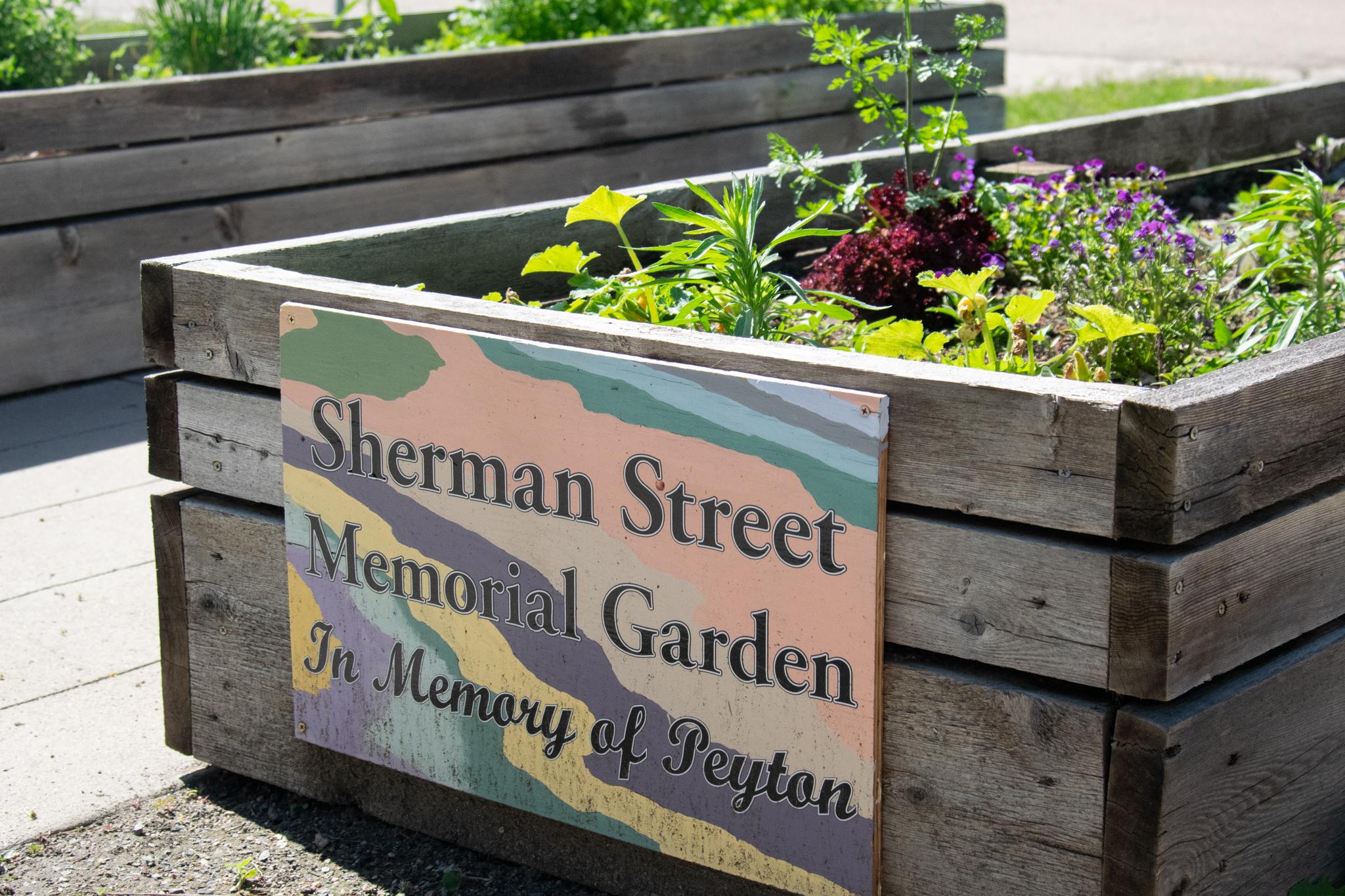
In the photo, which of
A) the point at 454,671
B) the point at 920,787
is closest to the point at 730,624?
the point at 920,787

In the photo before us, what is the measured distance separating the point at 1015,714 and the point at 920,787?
205 millimetres

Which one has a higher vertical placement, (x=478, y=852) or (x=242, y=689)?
(x=242, y=689)

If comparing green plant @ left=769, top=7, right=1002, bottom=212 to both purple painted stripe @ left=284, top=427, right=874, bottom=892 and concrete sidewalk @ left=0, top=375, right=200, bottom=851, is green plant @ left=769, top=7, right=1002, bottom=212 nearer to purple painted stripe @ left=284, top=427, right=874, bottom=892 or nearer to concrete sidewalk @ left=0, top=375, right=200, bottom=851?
purple painted stripe @ left=284, top=427, right=874, bottom=892

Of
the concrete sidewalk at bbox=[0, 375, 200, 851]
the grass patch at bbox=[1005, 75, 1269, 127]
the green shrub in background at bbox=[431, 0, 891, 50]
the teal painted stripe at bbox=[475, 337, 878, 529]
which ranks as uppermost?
the green shrub in background at bbox=[431, 0, 891, 50]

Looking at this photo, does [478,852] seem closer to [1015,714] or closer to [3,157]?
[1015,714]

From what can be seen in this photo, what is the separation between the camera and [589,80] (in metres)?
6.10

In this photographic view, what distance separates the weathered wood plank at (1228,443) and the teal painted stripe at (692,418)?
14.2 inches

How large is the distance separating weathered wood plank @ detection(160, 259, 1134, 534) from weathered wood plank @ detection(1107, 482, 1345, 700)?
0.33 ft

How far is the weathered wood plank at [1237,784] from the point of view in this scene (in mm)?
1963

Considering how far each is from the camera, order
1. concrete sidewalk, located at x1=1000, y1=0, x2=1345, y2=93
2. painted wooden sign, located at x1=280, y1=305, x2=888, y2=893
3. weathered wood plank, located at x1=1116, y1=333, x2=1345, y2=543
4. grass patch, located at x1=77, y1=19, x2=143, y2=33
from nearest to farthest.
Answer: weathered wood plank, located at x1=1116, y1=333, x2=1345, y2=543 < painted wooden sign, located at x1=280, y1=305, x2=888, y2=893 < grass patch, located at x1=77, y1=19, x2=143, y2=33 < concrete sidewalk, located at x1=1000, y1=0, x2=1345, y2=93

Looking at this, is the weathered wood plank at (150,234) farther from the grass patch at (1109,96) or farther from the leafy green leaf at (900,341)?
the grass patch at (1109,96)

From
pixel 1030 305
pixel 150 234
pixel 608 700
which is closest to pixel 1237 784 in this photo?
pixel 1030 305

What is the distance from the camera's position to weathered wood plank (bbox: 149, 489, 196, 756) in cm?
290

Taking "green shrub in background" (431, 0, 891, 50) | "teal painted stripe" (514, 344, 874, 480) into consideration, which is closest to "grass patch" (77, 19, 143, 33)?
"green shrub in background" (431, 0, 891, 50)
